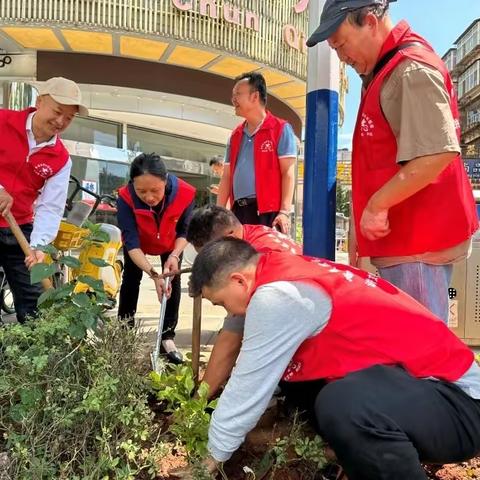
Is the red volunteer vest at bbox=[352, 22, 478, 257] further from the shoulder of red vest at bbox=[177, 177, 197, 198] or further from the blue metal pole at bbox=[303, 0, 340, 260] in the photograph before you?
the shoulder of red vest at bbox=[177, 177, 197, 198]

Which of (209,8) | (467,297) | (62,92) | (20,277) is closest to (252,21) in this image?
(209,8)

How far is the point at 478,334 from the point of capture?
14.2 feet

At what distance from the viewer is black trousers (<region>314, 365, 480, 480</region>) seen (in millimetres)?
1460

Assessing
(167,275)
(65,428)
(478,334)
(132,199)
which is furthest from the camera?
(478,334)

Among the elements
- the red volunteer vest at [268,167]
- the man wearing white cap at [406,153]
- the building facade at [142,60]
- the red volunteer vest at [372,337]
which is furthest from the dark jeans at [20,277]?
the building facade at [142,60]

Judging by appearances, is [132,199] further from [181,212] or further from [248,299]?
[248,299]

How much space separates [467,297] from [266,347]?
10.6ft

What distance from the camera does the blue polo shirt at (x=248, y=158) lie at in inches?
131

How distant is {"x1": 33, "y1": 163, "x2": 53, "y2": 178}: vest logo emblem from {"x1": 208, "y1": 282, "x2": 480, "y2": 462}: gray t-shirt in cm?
182

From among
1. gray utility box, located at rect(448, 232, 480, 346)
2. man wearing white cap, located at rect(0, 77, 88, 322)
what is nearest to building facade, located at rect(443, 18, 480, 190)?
gray utility box, located at rect(448, 232, 480, 346)

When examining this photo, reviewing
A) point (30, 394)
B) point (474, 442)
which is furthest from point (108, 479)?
point (474, 442)

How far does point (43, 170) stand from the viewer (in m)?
2.94

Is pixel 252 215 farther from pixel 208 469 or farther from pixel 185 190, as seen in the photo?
pixel 208 469

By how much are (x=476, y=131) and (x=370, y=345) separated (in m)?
56.4
